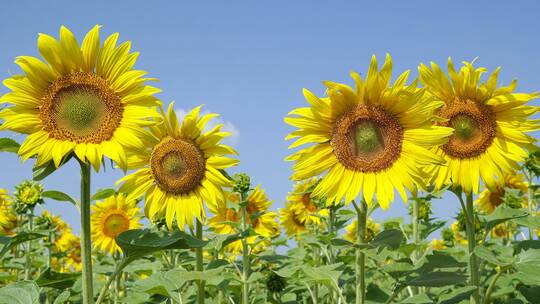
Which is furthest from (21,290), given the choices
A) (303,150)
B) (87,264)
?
(303,150)

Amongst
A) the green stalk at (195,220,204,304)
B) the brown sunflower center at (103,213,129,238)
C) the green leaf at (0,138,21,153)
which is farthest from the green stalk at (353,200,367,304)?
the brown sunflower center at (103,213,129,238)

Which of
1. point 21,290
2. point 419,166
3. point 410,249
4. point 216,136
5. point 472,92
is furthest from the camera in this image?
point 410,249

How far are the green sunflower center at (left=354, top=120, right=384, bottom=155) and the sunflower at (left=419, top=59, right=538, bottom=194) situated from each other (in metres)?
0.47

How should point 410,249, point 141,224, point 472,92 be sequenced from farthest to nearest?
point 141,224
point 410,249
point 472,92

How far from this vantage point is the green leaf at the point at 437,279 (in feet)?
13.1

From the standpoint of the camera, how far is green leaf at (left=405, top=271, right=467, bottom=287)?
400 cm

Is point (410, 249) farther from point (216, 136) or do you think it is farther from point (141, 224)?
point (141, 224)

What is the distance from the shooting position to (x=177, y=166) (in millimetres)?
5152

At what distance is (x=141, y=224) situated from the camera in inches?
299

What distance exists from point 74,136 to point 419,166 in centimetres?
219

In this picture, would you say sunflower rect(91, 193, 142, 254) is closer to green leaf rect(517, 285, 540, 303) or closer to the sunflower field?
the sunflower field

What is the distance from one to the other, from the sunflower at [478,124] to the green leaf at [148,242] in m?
1.95

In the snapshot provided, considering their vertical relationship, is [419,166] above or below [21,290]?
above

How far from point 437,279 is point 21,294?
2.49 meters
